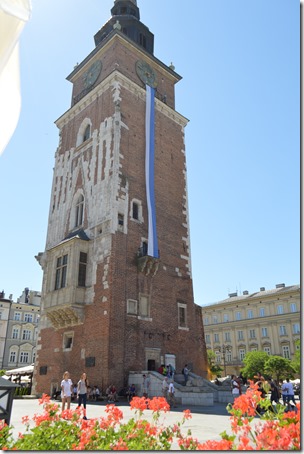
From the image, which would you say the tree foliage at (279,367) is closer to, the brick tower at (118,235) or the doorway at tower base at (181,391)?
the brick tower at (118,235)

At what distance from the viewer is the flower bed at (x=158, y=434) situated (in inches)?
145

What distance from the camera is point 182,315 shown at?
2617cm

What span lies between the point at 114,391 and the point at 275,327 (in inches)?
2037

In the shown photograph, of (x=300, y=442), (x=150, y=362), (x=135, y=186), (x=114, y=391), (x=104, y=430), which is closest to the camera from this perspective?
(x=300, y=442)

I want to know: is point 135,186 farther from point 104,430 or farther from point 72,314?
point 104,430

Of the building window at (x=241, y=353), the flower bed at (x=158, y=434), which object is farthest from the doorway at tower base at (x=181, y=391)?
the building window at (x=241, y=353)

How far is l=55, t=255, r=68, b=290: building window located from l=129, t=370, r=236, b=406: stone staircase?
751cm

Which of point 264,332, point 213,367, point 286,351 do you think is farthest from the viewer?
point 264,332

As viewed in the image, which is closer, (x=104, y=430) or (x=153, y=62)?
(x=104, y=430)

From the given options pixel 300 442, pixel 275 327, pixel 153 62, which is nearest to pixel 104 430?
pixel 300 442

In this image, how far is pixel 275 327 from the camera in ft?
213

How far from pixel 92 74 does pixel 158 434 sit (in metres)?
32.6

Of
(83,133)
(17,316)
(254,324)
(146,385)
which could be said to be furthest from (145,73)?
(254,324)

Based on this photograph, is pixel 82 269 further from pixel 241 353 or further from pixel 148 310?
pixel 241 353
